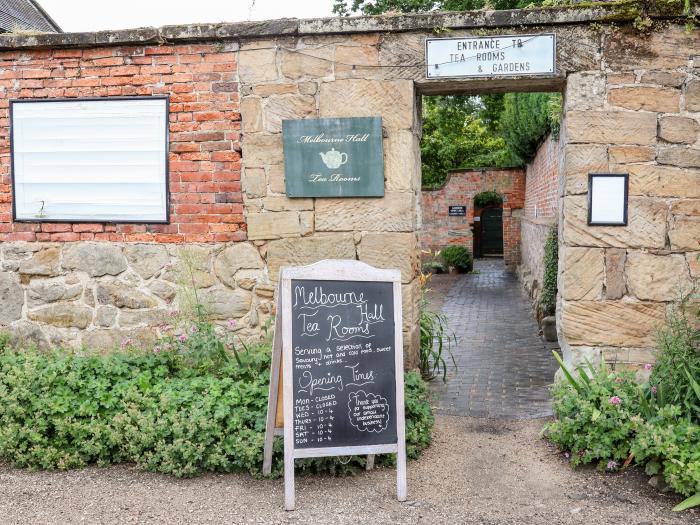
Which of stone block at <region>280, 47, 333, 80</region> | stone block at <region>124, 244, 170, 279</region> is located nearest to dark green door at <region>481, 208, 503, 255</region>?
stone block at <region>280, 47, 333, 80</region>

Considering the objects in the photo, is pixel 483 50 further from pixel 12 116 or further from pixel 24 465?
pixel 24 465

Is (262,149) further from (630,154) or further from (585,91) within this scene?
(630,154)

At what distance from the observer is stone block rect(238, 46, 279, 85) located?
17.4 ft

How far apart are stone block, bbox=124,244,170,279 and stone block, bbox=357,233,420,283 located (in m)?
1.65

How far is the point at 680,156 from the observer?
16.2 ft

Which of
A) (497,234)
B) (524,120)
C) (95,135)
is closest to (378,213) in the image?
(95,135)

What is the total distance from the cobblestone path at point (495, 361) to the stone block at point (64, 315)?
10.2 feet

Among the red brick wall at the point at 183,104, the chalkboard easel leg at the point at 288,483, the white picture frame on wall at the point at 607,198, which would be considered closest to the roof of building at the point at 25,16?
the red brick wall at the point at 183,104

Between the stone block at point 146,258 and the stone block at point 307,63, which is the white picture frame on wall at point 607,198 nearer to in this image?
the stone block at point 307,63

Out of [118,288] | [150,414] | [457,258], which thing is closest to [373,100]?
[118,288]

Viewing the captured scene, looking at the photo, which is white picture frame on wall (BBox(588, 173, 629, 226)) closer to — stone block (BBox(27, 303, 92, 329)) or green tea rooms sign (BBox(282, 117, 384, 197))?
green tea rooms sign (BBox(282, 117, 384, 197))

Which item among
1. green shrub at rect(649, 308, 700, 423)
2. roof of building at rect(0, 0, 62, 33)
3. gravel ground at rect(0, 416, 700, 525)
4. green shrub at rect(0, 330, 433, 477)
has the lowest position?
gravel ground at rect(0, 416, 700, 525)

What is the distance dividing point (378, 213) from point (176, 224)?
1673mm

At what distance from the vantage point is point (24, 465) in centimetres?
444
